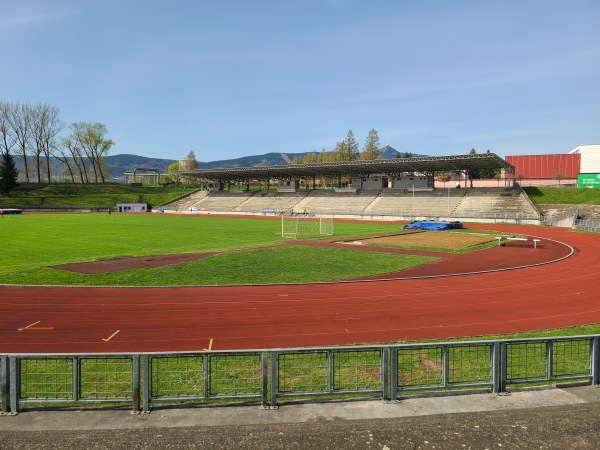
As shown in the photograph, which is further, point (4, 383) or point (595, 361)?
point (595, 361)

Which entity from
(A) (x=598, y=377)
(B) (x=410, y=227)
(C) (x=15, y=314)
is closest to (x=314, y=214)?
(B) (x=410, y=227)

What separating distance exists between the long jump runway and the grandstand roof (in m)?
52.5

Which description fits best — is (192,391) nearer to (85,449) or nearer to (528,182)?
(85,449)

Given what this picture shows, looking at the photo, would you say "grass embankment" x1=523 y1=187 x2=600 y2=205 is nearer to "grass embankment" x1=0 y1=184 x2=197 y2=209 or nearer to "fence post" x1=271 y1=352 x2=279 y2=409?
"fence post" x1=271 y1=352 x2=279 y2=409

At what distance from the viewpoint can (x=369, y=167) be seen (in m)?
84.2

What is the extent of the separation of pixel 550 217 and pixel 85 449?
66506 mm

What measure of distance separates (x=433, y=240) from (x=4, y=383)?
38.3 m

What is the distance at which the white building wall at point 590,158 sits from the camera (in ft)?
360

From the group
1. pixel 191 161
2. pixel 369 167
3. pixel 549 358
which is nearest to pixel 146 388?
pixel 549 358

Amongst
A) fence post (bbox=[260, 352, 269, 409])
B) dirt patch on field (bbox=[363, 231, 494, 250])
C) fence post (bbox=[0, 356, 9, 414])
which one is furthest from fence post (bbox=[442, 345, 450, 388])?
dirt patch on field (bbox=[363, 231, 494, 250])

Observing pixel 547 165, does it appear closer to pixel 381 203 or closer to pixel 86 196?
pixel 381 203

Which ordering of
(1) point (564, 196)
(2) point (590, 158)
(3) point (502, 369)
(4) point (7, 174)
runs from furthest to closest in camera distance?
(2) point (590, 158), (4) point (7, 174), (1) point (564, 196), (3) point (502, 369)

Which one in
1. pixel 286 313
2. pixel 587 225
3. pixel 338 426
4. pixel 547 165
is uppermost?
pixel 547 165

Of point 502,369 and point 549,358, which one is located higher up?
point 549,358
